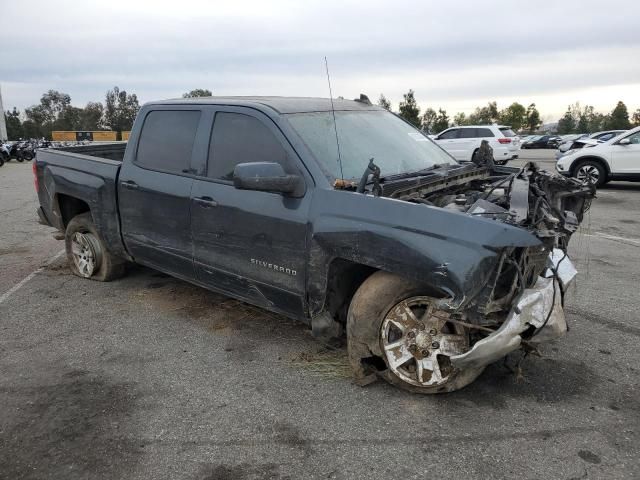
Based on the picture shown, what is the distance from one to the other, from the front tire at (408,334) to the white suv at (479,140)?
1710cm

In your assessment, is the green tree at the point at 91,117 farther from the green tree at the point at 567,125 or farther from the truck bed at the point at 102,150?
the truck bed at the point at 102,150

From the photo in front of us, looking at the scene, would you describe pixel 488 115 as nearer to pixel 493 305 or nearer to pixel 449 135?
pixel 449 135

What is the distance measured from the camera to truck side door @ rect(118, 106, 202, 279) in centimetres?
440

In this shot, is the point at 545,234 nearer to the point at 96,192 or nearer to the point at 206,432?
the point at 206,432

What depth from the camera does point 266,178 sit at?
3439 millimetres

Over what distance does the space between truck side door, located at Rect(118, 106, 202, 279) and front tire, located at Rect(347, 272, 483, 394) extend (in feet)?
5.53

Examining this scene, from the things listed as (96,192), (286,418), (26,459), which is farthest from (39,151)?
(286,418)

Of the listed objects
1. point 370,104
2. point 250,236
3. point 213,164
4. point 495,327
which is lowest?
point 495,327

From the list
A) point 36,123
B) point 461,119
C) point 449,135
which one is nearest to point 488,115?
point 461,119

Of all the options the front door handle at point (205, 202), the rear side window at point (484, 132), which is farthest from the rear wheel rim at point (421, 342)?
the rear side window at point (484, 132)

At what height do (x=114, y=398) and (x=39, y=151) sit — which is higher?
(x=39, y=151)

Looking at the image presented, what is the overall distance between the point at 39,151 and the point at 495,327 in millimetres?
5369

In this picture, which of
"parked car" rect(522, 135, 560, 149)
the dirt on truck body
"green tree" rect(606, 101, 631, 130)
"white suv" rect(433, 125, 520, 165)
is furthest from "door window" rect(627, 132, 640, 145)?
"green tree" rect(606, 101, 631, 130)

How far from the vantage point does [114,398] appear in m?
3.43
